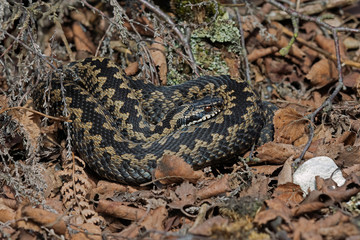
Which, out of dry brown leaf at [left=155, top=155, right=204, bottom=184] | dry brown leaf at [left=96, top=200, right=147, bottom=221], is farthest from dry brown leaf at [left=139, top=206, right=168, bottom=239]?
dry brown leaf at [left=155, top=155, right=204, bottom=184]

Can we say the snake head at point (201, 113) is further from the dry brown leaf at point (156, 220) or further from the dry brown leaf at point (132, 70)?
the dry brown leaf at point (156, 220)

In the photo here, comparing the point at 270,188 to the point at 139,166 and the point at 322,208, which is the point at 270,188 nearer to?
the point at 322,208

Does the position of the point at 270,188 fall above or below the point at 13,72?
below

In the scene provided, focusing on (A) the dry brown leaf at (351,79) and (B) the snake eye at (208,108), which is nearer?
(B) the snake eye at (208,108)

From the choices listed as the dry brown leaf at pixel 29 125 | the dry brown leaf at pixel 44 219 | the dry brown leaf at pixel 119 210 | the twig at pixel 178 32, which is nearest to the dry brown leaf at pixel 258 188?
the dry brown leaf at pixel 119 210

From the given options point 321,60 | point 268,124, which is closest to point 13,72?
point 268,124

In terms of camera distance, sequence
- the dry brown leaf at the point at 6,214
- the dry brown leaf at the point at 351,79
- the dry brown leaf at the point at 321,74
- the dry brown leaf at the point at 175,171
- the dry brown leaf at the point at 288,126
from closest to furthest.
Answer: the dry brown leaf at the point at 6,214 → the dry brown leaf at the point at 175,171 → the dry brown leaf at the point at 288,126 → the dry brown leaf at the point at 351,79 → the dry brown leaf at the point at 321,74
